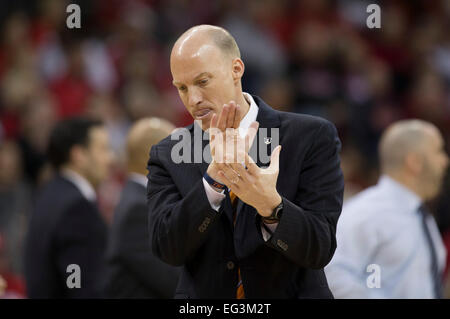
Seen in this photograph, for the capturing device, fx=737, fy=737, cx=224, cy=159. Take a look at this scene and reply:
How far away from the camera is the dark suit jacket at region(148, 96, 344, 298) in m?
2.16

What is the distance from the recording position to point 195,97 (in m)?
2.23

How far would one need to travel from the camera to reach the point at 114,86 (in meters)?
7.69

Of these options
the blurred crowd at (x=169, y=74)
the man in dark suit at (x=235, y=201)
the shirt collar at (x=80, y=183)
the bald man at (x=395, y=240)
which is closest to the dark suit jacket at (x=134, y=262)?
the shirt collar at (x=80, y=183)

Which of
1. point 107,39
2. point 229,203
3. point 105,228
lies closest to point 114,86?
point 107,39

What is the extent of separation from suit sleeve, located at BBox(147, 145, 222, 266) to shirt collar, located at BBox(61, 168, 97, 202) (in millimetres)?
2186

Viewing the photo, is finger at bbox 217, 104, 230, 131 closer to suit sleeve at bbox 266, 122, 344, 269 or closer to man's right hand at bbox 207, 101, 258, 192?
man's right hand at bbox 207, 101, 258, 192

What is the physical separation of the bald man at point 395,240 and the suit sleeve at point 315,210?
3.65 feet

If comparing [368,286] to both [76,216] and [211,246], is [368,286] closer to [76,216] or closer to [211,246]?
[211,246]

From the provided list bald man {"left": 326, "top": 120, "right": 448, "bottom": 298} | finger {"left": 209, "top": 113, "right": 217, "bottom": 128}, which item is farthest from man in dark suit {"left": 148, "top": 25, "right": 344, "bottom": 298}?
bald man {"left": 326, "top": 120, "right": 448, "bottom": 298}

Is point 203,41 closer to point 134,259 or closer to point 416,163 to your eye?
point 134,259

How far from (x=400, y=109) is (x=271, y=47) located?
1.56 m

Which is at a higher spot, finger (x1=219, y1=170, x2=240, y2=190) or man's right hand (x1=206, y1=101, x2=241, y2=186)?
man's right hand (x1=206, y1=101, x2=241, y2=186)

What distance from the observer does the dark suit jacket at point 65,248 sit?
420 cm

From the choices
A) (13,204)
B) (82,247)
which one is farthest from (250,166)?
(13,204)
